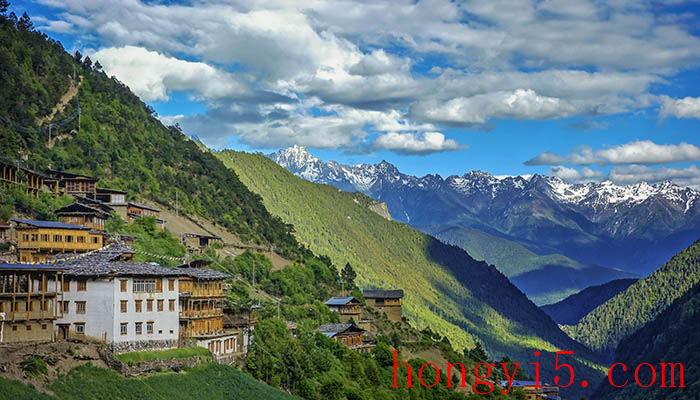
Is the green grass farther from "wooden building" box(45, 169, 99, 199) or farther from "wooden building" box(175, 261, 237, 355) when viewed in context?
"wooden building" box(45, 169, 99, 199)

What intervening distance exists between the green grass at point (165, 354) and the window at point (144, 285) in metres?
5.01

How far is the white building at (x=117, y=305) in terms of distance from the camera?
71.5 m

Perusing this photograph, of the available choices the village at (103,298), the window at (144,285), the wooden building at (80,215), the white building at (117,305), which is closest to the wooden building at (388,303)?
the wooden building at (80,215)

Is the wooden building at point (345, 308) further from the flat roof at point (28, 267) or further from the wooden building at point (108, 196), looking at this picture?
the flat roof at point (28, 267)

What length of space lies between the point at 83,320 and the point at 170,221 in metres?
95.9

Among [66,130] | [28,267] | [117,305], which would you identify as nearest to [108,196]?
[66,130]

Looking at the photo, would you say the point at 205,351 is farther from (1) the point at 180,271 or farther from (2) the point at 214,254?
(2) the point at 214,254

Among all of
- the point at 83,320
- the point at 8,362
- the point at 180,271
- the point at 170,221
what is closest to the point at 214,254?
the point at 170,221

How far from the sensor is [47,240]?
96938 millimetres

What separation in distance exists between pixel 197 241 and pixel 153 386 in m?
95.8

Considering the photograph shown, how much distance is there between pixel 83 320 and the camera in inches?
2813

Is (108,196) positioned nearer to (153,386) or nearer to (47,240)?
(47,240)

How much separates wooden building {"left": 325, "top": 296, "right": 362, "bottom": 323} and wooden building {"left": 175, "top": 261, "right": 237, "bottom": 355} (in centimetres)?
6974

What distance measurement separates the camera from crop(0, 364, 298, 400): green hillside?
2370 inches
